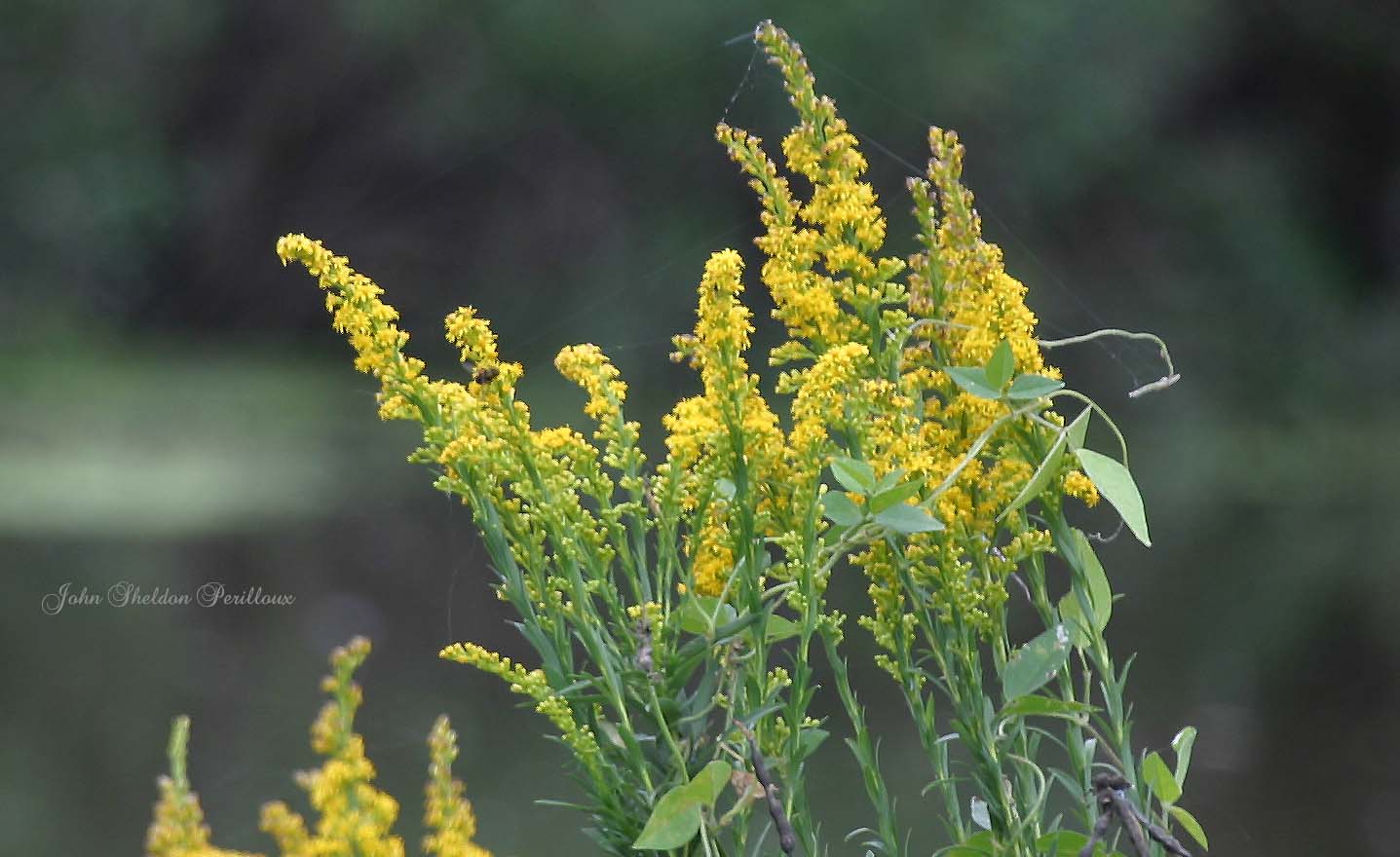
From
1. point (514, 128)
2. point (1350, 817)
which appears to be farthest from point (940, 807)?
point (514, 128)

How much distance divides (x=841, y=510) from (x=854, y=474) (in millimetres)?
13

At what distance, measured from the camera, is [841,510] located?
45 centimetres

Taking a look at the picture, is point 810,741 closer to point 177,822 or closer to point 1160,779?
point 1160,779

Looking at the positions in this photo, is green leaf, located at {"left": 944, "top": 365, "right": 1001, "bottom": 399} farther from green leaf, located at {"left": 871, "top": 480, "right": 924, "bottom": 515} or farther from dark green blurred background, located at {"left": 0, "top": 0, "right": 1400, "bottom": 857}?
dark green blurred background, located at {"left": 0, "top": 0, "right": 1400, "bottom": 857}

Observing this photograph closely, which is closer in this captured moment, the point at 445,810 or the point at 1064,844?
the point at 445,810

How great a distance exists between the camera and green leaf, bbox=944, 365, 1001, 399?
1.52ft

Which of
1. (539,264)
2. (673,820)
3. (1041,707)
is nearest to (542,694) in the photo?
(673,820)

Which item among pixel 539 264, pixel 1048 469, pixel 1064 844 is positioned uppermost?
pixel 539 264

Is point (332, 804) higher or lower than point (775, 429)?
lower

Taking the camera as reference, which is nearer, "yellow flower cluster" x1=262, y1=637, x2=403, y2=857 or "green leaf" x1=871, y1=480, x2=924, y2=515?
"yellow flower cluster" x1=262, y1=637, x2=403, y2=857

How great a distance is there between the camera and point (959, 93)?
4.34 meters

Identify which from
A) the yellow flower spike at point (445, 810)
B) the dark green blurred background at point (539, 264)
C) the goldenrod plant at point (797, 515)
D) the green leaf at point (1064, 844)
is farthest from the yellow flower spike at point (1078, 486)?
the dark green blurred background at point (539, 264)

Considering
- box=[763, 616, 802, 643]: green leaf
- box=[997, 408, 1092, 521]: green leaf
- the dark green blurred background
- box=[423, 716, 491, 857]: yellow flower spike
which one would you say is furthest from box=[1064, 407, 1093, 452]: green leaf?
the dark green blurred background

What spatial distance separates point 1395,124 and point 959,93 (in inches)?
58.7
